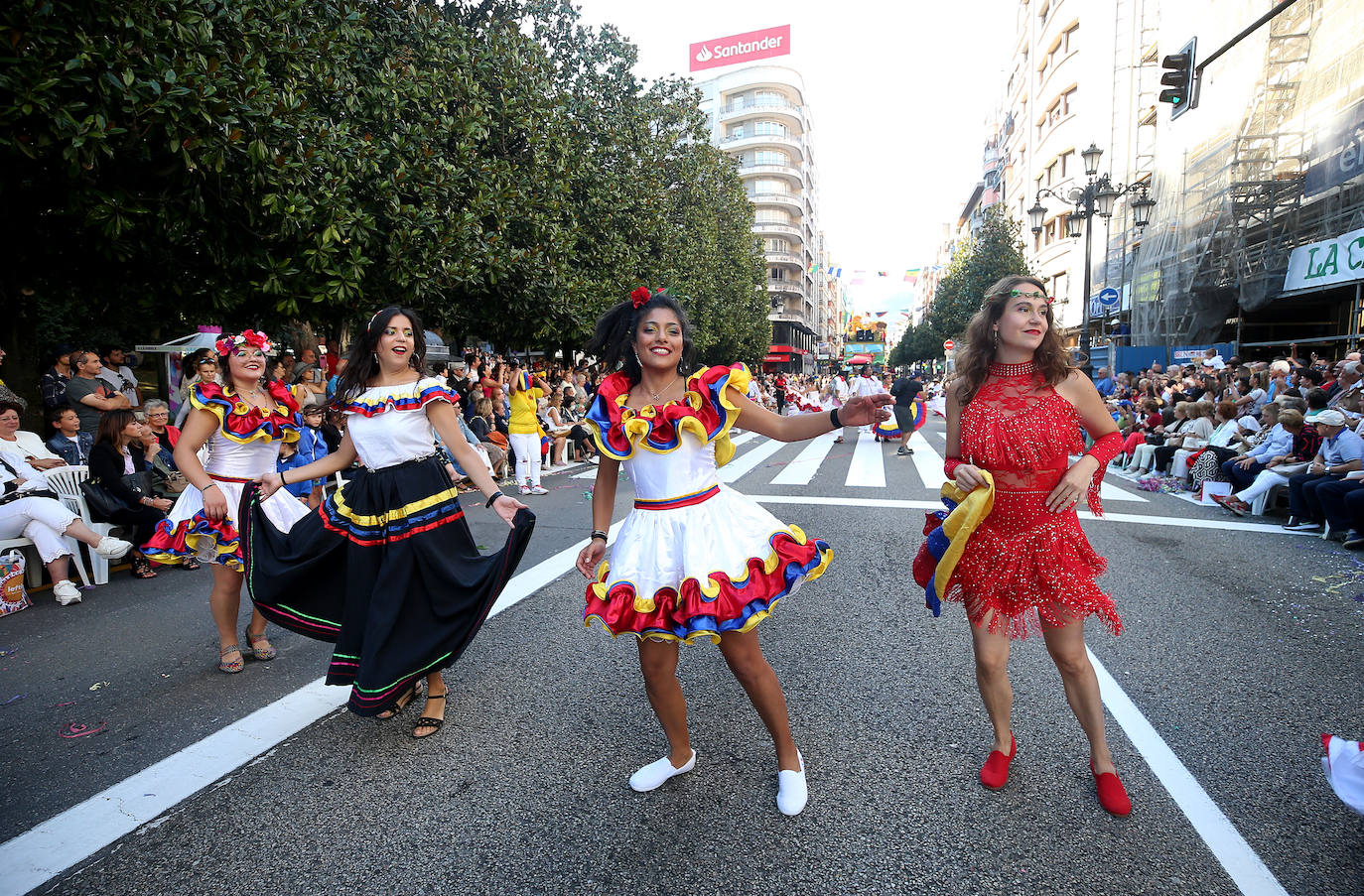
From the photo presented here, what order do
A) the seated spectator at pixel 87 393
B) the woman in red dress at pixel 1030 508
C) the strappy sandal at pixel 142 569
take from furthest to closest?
the seated spectator at pixel 87 393, the strappy sandal at pixel 142 569, the woman in red dress at pixel 1030 508

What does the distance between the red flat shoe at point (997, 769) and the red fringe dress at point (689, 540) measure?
3.47 ft

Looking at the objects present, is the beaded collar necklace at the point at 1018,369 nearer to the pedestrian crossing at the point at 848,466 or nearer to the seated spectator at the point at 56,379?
the pedestrian crossing at the point at 848,466

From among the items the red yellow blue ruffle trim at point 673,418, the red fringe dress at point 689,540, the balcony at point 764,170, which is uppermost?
the balcony at point 764,170

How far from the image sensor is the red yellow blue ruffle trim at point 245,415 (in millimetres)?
3932

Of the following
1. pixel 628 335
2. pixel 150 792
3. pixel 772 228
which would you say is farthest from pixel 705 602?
pixel 772 228

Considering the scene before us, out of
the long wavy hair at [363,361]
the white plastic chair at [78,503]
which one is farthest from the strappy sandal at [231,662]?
the white plastic chair at [78,503]

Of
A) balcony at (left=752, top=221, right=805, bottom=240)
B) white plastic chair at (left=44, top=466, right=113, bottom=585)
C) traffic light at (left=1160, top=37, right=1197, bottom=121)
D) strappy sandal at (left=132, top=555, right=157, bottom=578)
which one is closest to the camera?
white plastic chair at (left=44, top=466, right=113, bottom=585)

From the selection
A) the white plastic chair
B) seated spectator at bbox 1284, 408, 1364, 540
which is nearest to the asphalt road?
the white plastic chair

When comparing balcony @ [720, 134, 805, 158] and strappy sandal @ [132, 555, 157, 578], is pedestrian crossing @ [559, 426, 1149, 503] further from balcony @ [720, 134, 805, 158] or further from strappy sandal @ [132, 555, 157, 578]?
balcony @ [720, 134, 805, 158]

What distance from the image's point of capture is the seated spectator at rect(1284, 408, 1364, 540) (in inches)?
266

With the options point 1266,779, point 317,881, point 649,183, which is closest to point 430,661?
point 317,881

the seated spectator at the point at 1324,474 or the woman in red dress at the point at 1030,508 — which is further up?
the woman in red dress at the point at 1030,508

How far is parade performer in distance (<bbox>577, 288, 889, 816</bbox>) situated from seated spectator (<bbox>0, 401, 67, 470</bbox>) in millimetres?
6173

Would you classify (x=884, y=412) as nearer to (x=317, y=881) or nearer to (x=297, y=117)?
(x=317, y=881)
